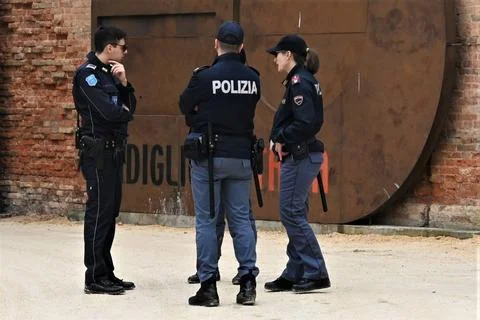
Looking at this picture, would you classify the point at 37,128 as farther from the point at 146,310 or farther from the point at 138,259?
the point at 146,310

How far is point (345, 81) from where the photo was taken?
12859 mm

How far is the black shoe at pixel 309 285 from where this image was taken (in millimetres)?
9219

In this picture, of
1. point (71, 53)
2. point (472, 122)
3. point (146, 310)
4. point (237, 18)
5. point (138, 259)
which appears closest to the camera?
point (146, 310)

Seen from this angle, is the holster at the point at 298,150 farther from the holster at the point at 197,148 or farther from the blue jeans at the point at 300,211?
the holster at the point at 197,148

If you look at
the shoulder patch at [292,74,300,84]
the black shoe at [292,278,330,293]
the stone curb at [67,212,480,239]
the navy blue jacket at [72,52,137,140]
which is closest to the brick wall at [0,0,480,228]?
the stone curb at [67,212,480,239]

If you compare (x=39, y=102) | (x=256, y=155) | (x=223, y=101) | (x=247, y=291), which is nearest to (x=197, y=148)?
(x=223, y=101)

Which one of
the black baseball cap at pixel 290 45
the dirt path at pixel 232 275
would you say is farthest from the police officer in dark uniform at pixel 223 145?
the black baseball cap at pixel 290 45

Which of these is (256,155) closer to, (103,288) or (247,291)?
(247,291)

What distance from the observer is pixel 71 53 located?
1498cm

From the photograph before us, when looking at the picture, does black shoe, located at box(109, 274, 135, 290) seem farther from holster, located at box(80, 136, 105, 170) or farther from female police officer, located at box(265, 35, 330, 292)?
female police officer, located at box(265, 35, 330, 292)

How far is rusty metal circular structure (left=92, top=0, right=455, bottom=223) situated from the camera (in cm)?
1241

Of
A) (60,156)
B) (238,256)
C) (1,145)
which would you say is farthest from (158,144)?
(238,256)

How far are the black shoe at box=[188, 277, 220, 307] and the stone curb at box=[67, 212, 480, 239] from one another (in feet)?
13.5

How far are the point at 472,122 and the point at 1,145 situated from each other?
19.8ft
